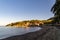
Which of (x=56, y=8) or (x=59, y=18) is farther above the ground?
(x=56, y=8)

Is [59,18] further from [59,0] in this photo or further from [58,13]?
[59,0]

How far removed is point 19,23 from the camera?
200m

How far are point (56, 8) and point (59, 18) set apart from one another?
307cm

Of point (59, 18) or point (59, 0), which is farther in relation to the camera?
point (59, 18)

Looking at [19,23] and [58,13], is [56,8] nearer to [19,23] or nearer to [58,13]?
[58,13]

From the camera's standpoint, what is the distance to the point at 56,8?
42.8 m

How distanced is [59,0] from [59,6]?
2.60 metres

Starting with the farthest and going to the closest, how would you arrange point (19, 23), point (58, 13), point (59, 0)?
point (19, 23) → point (58, 13) → point (59, 0)

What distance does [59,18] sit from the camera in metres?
43.1

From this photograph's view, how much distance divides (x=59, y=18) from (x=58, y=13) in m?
2.27

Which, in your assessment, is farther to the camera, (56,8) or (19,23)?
(19,23)

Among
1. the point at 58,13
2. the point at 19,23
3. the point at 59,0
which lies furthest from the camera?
the point at 19,23

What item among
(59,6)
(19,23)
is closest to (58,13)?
(59,6)

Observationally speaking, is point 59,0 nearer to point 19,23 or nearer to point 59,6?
point 59,6
